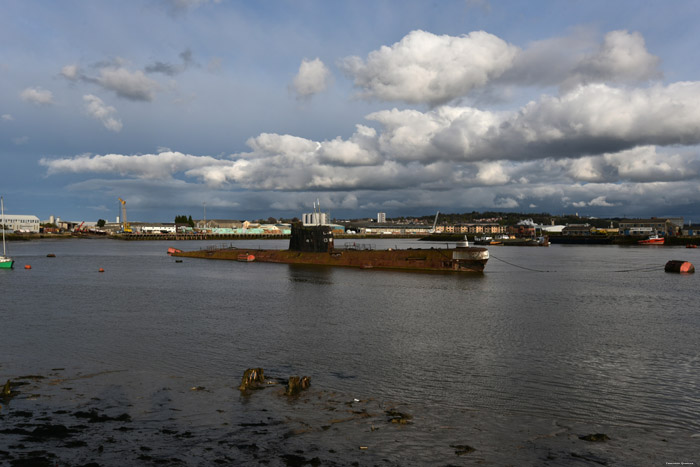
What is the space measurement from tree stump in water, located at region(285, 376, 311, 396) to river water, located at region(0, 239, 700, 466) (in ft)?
1.02

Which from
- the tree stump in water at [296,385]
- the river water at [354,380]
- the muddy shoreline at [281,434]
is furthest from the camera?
the tree stump in water at [296,385]

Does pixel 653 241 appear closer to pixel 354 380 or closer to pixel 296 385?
pixel 354 380

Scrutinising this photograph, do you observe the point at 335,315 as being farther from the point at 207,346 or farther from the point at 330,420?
the point at 330,420

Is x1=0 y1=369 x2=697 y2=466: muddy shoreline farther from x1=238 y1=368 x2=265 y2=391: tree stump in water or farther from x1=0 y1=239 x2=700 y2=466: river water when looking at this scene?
x1=238 y1=368 x2=265 y2=391: tree stump in water

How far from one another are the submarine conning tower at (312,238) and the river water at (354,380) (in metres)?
29.2

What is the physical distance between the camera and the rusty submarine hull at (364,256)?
50625 mm

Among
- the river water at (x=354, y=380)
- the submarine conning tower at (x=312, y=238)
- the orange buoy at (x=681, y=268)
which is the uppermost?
the submarine conning tower at (x=312, y=238)

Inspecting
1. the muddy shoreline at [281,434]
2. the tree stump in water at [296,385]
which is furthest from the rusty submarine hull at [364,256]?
the muddy shoreline at [281,434]

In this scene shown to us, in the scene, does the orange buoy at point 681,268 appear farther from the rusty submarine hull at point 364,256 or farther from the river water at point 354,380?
the river water at point 354,380

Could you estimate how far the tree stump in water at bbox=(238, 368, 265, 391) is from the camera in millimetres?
13820

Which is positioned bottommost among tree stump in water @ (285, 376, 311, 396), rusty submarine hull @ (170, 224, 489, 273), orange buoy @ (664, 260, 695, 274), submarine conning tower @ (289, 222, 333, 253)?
tree stump in water @ (285, 376, 311, 396)

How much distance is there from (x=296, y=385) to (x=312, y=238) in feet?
166

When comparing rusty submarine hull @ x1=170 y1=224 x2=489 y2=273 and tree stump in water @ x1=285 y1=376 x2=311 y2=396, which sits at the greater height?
rusty submarine hull @ x1=170 y1=224 x2=489 y2=273

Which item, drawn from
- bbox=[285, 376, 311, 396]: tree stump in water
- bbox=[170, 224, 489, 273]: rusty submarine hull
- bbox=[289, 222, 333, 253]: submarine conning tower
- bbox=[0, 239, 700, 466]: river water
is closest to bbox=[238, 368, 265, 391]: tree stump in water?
bbox=[0, 239, 700, 466]: river water
